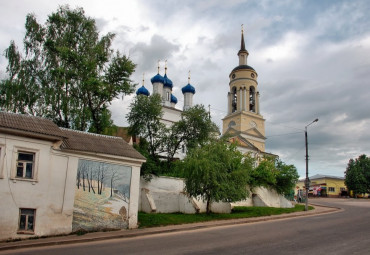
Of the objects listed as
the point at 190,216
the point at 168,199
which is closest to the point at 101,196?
the point at 190,216

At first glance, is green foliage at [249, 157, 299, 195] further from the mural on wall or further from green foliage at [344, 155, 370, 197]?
green foliage at [344, 155, 370, 197]

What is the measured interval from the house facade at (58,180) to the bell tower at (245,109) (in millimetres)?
38380

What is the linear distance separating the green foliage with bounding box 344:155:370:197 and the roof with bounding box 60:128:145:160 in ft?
180

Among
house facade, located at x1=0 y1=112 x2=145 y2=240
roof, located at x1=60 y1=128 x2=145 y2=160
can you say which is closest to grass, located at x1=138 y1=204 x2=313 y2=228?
house facade, located at x1=0 y1=112 x2=145 y2=240

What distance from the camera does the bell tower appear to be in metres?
54.2

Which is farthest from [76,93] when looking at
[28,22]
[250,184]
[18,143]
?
[250,184]

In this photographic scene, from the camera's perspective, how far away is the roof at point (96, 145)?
15805mm

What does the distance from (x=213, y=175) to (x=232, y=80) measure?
38.8 meters

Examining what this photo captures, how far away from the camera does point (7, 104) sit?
917 inches

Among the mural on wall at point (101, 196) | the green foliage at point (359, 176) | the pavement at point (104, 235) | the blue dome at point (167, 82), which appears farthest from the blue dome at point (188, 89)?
the green foliage at point (359, 176)

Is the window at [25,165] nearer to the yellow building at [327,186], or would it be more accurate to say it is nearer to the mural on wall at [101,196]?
the mural on wall at [101,196]

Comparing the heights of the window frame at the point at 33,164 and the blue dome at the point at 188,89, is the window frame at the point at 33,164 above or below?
below

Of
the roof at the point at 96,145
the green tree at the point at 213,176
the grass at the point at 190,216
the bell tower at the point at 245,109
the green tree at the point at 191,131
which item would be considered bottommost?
the grass at the point at 190,216

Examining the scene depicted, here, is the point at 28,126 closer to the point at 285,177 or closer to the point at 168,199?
the point at 168,199
